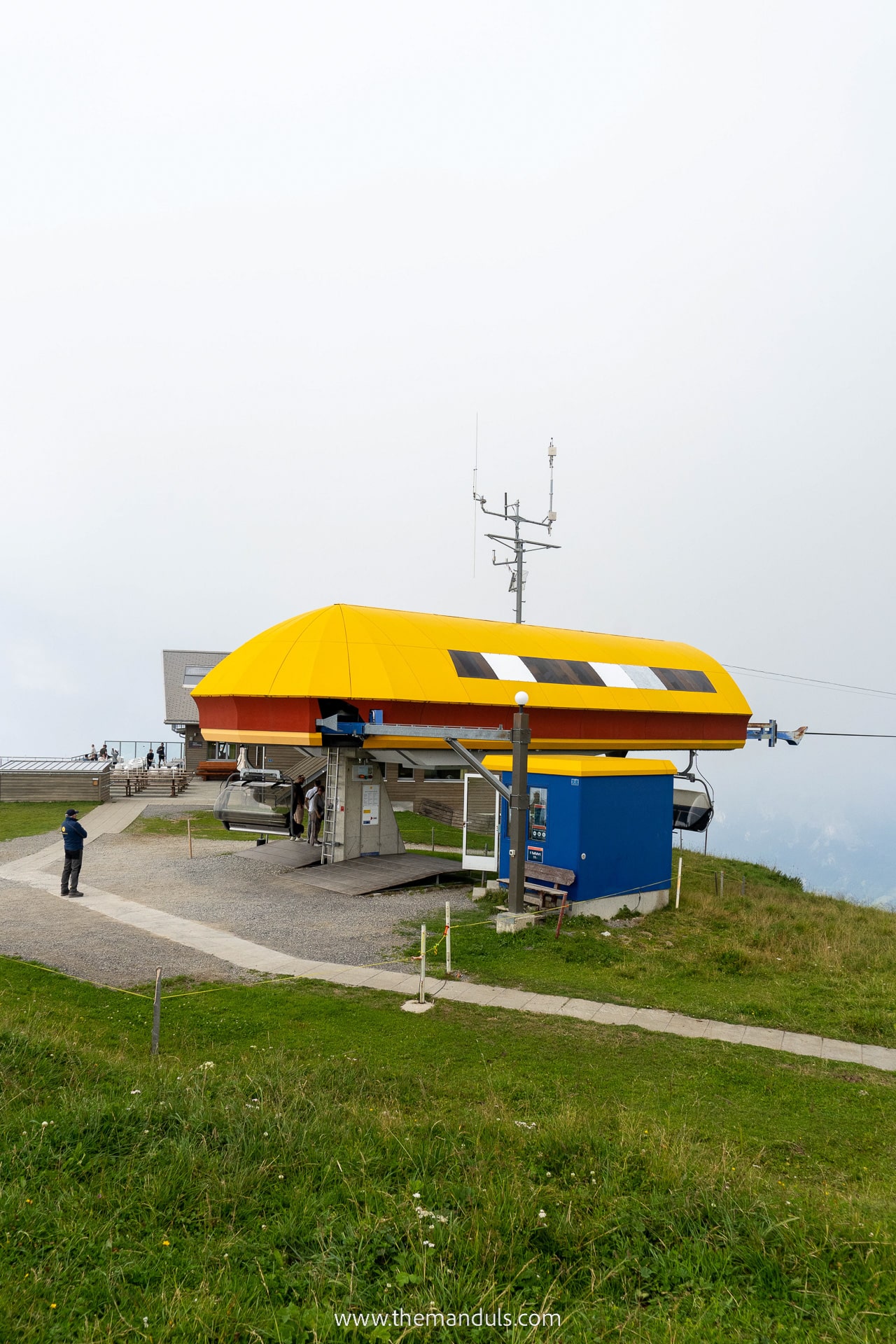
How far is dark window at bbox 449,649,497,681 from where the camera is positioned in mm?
22328

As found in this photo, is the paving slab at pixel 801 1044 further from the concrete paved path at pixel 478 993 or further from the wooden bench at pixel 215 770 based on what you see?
the wooden bench at pixel 215 770

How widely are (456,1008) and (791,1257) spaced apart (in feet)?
22.1

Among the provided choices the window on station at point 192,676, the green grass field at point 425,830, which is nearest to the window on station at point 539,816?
the green grass field at point 425,830

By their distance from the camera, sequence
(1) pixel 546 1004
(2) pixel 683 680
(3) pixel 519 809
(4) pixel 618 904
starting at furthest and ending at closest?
(2) pixel 683 680 < (4) pixel 618 904 < (3) pixel 519 809 < (1) pixel 546 1004

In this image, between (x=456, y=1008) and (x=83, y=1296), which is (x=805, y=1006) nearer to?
(x=456, y=1008)

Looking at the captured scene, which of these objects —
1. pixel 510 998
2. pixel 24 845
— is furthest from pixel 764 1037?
pixel 24 845

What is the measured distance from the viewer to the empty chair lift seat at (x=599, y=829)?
1736cm

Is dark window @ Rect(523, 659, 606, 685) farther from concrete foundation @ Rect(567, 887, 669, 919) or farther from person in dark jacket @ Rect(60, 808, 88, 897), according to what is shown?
person in dark jacket @ Rect(60, 808, 88, 897)

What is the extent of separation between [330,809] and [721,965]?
36.4 ft

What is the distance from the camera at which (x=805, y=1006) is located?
12.5 metres

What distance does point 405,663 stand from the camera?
2119cm

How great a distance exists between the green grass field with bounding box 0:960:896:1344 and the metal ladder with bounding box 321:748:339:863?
12.6 m

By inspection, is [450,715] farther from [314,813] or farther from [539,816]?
[314,813]

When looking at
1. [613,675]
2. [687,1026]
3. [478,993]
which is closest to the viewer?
[687,1026]
